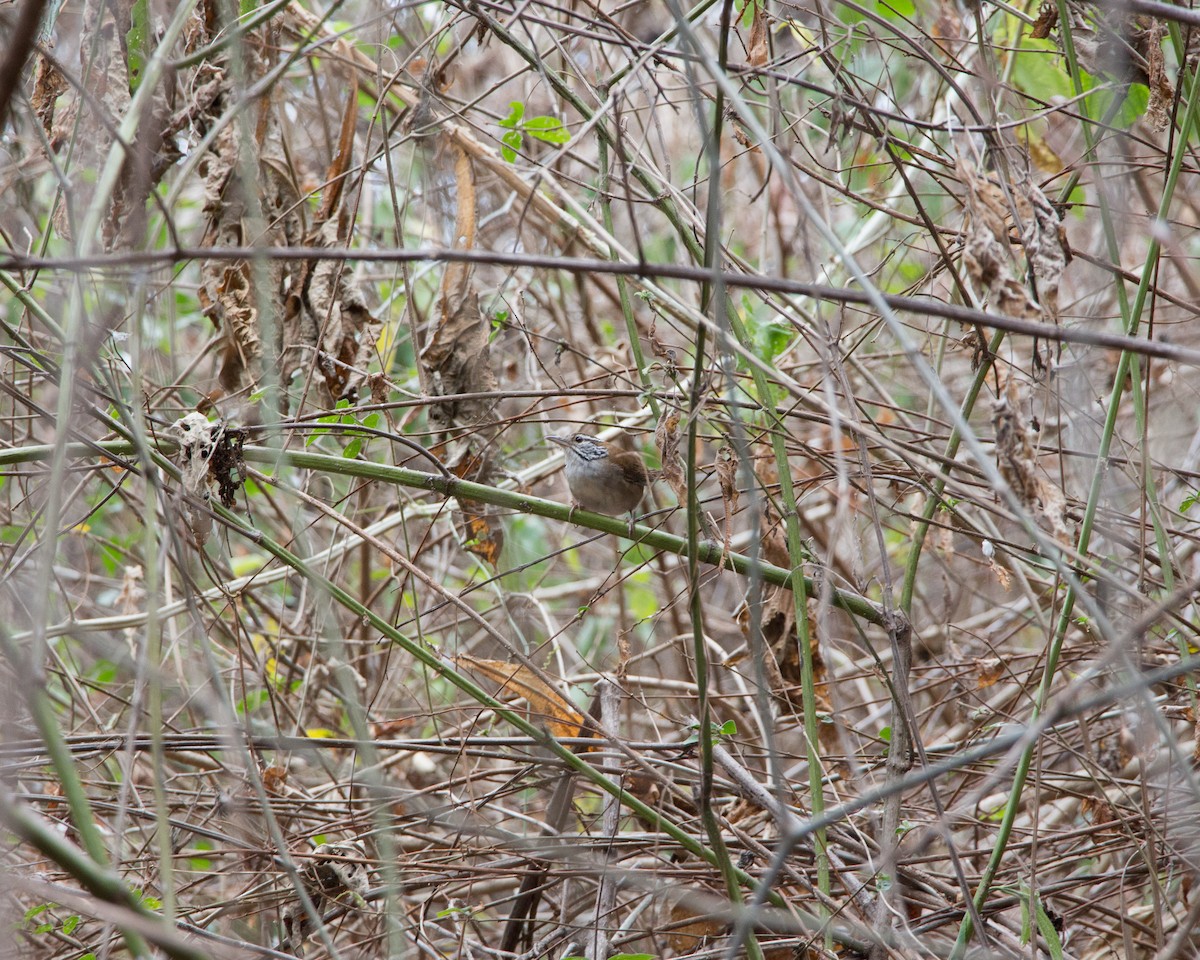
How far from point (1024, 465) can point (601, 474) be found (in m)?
3.16

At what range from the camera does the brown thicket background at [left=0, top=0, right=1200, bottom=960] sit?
74.7 inches

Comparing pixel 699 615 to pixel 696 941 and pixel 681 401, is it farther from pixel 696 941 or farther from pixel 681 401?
pixel 696 941

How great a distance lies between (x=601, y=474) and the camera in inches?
194

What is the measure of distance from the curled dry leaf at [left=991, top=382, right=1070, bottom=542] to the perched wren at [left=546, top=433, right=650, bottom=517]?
302 cm

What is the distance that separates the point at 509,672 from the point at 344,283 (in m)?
1.51

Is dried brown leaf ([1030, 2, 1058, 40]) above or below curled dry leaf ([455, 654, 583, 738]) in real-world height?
above

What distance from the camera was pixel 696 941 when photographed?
3.59 meters

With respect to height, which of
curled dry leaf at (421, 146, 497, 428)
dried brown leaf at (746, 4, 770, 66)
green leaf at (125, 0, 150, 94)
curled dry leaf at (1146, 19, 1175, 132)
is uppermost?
green leaf at (125, 0, 150, 94)

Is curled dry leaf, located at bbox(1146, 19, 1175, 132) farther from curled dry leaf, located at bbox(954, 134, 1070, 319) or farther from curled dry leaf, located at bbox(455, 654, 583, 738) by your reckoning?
curled dry leaf, located at bbox(455, 654, 583, 738)

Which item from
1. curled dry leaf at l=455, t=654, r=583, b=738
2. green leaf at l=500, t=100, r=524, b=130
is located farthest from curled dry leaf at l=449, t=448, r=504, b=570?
green leaf at l=500, t=100, r=524, b=130

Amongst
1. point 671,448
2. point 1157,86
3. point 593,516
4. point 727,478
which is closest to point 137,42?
point 593,516

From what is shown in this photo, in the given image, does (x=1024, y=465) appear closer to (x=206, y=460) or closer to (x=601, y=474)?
(x=206, y=460)

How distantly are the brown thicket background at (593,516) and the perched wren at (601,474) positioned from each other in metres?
0.22

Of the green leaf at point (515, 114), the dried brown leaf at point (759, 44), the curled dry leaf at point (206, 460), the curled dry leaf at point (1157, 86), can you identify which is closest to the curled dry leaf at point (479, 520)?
the curled dry leaf at point (206, 460)
